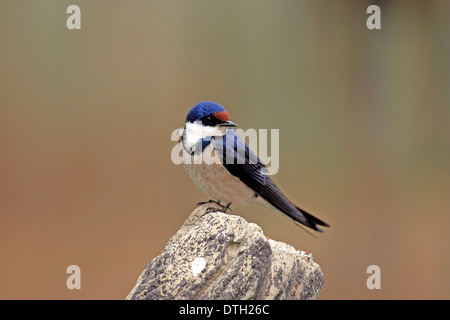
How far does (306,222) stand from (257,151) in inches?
10.5

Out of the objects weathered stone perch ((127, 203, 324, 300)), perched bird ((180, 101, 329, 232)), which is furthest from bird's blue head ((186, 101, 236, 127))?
weathered stone perch ((127, 203, 324, 300))

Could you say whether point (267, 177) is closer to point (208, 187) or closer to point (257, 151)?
point (257, 151)

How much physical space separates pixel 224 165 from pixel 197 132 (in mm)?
127

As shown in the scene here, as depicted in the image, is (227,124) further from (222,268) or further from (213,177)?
(222,268)

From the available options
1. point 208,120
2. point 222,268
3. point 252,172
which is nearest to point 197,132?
point 208,120

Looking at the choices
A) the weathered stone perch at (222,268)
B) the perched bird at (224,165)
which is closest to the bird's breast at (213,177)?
the perched bird at (224,165)

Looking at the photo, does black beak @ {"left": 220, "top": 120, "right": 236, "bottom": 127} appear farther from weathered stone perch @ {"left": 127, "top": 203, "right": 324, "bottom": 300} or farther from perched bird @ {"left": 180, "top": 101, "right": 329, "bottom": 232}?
weathered stone perch @ {"left": 127, "top": 203, "right": 324, "bottom": 300}

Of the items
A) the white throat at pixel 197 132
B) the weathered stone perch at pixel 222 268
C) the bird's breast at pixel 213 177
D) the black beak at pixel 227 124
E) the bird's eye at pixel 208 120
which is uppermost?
the bird's eye at pixel 208 120

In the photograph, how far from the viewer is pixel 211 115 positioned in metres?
1.55

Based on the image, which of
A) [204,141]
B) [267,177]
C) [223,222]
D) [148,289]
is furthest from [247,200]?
[148,289]

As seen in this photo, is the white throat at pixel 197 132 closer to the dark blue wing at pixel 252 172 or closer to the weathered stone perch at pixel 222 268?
the dark blue wing at pixel 252 172

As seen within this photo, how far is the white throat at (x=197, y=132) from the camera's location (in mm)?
1572

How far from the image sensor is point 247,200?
1698mm

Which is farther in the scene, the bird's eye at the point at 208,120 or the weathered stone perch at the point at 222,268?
the bird's eye at the point at 208,120
